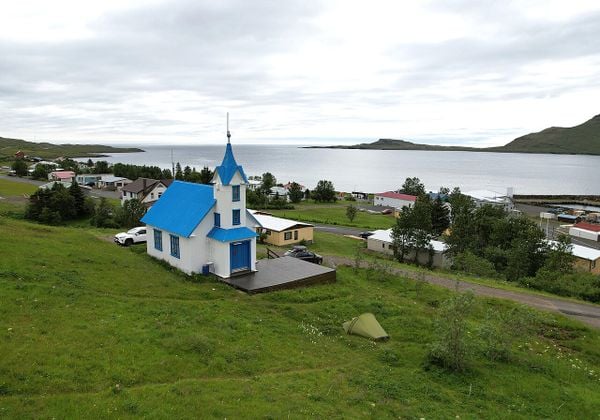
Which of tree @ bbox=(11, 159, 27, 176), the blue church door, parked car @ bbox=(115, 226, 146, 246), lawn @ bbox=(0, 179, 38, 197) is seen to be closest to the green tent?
the blue church door

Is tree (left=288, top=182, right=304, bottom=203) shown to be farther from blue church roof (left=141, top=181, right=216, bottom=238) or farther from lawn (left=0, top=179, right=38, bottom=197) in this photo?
blue church roof (left=141, top=181, right=216, bottom=238)

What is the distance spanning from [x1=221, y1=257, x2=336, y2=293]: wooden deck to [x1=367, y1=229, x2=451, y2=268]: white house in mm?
19408

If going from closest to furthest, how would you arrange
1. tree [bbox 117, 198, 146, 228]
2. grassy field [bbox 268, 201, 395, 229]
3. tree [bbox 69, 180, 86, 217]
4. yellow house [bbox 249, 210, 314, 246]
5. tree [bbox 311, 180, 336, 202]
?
yellow house [bbox 249, 210, 314, 246] → tree [bbox 117, 198, 146, 228] → tree [bbox 69, 180, 86, 217] → grassy field [bbox 268, 201, 395, 229] → tree [bbox 311, 180, 336, 202]

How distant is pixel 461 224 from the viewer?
43344mm

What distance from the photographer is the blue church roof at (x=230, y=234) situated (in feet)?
76.2

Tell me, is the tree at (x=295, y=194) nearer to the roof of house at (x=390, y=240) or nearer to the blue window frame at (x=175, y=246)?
the roof of house at (x=390, y=240)

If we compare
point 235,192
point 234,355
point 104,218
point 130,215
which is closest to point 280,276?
point 235,192

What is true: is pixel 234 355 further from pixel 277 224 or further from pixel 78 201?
pixel 78 201

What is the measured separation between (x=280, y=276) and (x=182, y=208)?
7.32 metres

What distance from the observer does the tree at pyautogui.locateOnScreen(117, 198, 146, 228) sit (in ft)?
146

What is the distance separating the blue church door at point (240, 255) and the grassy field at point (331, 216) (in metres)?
39.4

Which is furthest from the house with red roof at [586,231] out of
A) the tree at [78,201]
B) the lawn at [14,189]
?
the lawn at [14,189]

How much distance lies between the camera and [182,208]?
25781mm

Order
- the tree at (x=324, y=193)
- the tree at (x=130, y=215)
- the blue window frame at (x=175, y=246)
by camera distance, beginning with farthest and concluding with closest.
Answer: the tree at (x=324, y=193) → the tree at (x=130, y=215) → the blue window frame at (x=175, y=246)
